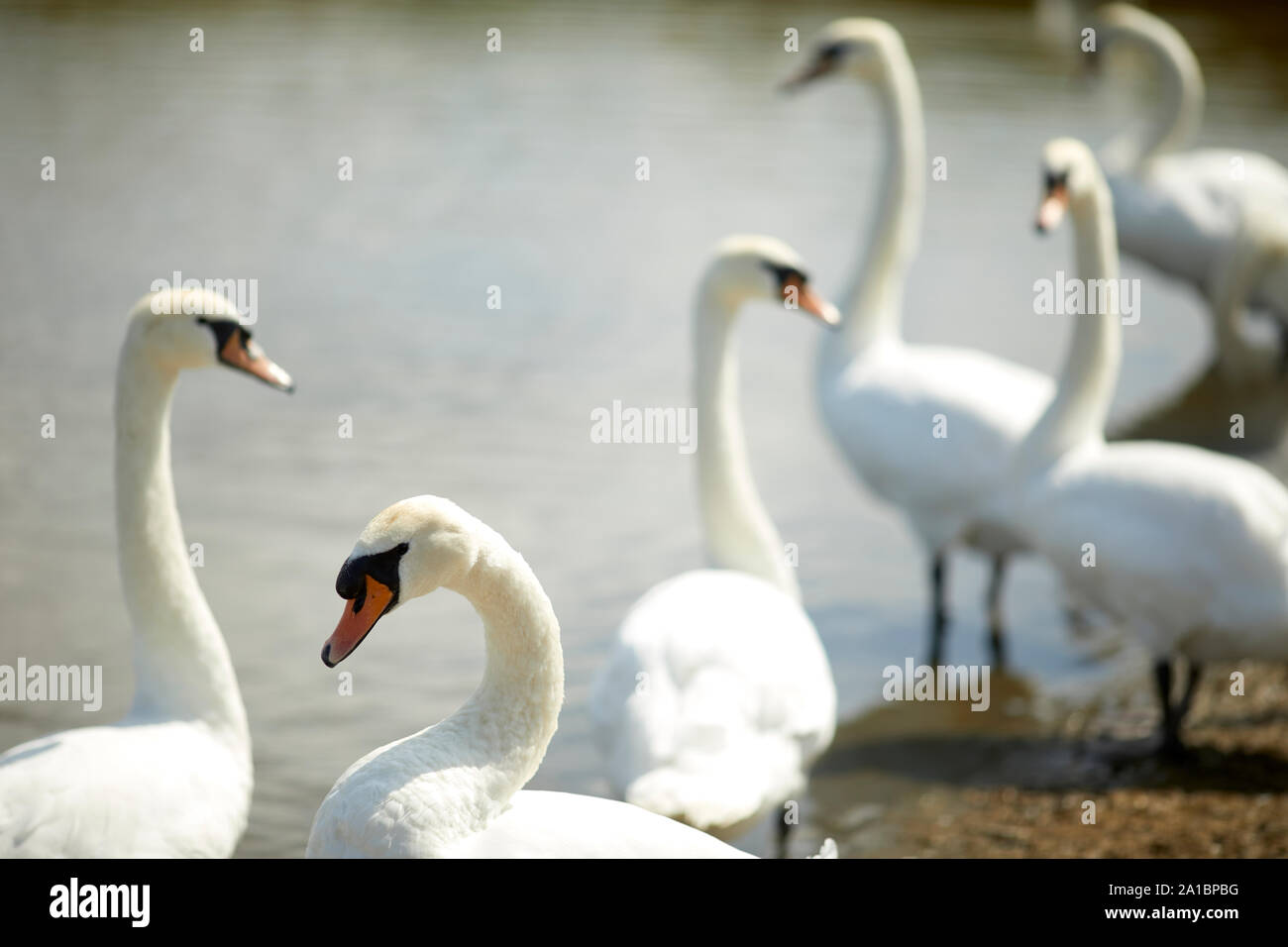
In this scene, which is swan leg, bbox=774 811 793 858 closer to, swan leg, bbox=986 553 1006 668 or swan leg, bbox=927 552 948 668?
swan leg, bbox=927 552 948 668

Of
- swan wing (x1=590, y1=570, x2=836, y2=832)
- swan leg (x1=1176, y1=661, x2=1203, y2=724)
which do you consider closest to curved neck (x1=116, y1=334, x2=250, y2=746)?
swan wing (x1=590, y1=570, x2=836, y2=832)

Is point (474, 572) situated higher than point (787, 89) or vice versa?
point (787, 89)

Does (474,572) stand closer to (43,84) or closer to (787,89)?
(787,89)

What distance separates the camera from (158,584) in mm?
3760

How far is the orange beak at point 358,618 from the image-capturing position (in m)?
2.65

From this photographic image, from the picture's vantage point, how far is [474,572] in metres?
2.74

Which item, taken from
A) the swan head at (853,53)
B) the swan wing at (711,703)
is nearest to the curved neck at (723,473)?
the swan wing at (711,703)

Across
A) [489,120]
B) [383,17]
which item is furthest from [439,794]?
[383,17]

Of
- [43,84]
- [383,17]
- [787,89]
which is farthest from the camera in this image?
[383,17]

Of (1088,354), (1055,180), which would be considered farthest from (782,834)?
(1055,180)

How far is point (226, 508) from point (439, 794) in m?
4.37

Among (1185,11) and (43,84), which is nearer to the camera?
(43,84)

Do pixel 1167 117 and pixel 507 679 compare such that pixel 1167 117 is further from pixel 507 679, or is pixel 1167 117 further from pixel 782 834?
pixel 507 679

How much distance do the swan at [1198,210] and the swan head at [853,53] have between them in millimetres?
A: 3559
